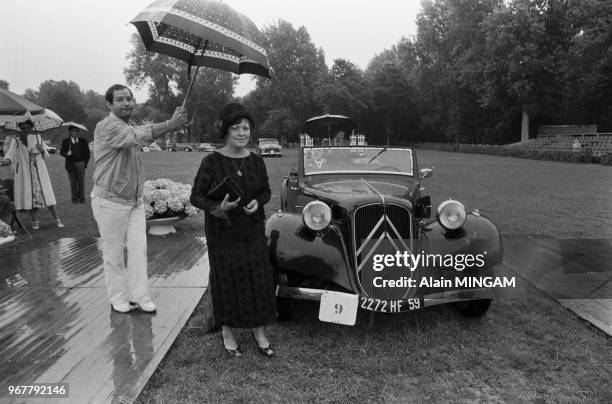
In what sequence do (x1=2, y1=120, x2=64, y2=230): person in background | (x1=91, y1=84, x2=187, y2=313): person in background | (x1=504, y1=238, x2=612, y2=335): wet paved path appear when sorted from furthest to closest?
1. (x1=2, y1=120, x2=64, y2=230): person in background
2. (x1=504, y1=238, x2=612, y2=335): wet paved path
3. (x1=91, y1=84, x2=187, y2=313): person in background

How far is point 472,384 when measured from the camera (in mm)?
2910

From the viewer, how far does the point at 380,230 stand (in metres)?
3.68

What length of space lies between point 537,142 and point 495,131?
6493 mm

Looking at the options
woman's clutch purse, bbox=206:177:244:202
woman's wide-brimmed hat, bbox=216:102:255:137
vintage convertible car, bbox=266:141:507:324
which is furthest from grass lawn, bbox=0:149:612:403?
woman's wide-brimmed hat, bbox=216:102:255:137

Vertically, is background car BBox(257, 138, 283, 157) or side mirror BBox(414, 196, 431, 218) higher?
background car BBox(257, 138, 283, 157)

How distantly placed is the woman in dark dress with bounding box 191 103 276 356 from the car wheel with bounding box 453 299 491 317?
6.22ft

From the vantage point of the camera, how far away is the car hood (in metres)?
3.82

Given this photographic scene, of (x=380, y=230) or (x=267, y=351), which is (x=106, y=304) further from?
(x=380, y=230)

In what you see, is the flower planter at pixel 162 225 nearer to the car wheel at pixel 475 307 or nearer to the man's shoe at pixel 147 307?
the man's shoe at pixel 147 307

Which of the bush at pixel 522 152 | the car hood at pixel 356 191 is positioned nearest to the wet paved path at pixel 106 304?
the car hood at pixel 356 191

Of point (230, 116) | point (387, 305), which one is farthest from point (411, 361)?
point (230, 116)

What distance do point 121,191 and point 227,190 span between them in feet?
4.01

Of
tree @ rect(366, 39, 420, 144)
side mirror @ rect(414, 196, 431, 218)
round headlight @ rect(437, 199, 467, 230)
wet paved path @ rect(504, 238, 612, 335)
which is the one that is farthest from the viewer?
tree @ rect(366, 39, 420, 144)

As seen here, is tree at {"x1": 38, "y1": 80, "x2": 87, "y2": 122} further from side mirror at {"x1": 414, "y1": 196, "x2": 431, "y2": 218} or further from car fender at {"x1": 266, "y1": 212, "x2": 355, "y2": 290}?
car fender at {"x1": 266, "y1": 212, "x2": 355, "y2": 290}
